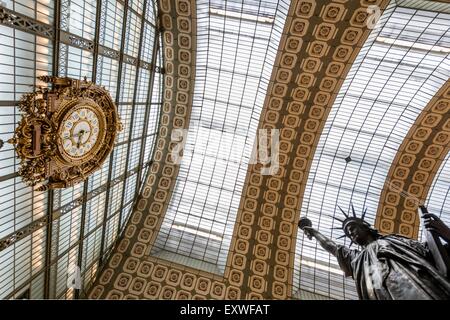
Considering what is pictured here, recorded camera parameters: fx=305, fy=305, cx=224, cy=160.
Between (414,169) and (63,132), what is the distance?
25094 mm

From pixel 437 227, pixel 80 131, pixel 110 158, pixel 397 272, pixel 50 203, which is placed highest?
pixel 437 227

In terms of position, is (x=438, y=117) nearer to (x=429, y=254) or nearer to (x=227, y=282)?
(x=429, y=254)

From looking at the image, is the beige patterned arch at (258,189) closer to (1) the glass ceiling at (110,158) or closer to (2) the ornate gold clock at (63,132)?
(1) the glass ceiling at (110,158)

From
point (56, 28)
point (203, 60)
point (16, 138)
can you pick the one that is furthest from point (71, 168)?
point (203, 60)

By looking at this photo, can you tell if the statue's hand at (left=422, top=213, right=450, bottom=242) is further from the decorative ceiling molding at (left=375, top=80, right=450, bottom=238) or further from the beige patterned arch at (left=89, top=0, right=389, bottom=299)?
the decorative ceiling molding at (left=375, top=80, right=450, bottom=238)

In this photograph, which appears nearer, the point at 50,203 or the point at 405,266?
the point at 405,266

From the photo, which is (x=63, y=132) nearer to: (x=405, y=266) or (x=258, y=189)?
(x=405, y=266)

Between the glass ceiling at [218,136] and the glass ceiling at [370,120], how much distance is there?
20.2 feet

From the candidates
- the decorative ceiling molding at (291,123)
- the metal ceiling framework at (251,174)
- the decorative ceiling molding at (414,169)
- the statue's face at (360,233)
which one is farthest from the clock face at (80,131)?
the decorative ceiling molding at (414,169)

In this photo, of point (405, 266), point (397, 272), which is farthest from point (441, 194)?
point (397, 272)

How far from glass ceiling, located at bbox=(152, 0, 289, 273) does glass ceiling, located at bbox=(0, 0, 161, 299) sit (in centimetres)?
365

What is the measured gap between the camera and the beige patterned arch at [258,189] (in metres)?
20.6

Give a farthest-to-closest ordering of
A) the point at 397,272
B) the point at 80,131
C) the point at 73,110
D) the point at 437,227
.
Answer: the point at 80,131
the point at 73,110
the point at 437,227
the point at 397,272

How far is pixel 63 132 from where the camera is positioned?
1288 cm
